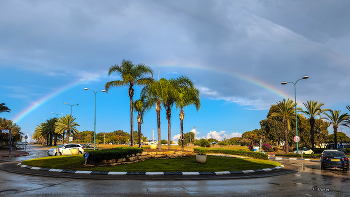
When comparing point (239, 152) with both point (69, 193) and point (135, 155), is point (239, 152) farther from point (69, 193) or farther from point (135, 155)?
point (69, 193)

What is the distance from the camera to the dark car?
1958 cm

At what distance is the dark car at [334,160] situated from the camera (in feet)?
64.2

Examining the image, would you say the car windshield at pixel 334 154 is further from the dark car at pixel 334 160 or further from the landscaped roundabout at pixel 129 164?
the landscaped roundabout at pixel 129 164

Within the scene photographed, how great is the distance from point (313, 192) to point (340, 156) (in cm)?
1226

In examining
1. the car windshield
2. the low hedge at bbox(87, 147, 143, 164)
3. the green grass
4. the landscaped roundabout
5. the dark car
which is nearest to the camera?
the green grass

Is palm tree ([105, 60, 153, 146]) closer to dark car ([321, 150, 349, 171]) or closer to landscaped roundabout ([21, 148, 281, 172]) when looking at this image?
landscaped roundabout ([21, 148, 281, 172])

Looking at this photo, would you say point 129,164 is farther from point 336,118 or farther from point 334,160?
point 336,118

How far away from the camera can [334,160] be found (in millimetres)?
19922

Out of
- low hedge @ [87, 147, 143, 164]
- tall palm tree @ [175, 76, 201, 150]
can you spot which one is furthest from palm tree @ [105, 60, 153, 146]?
low hedge @ [87, 147, 143, 164]

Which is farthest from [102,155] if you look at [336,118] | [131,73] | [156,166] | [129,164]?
[336,118]

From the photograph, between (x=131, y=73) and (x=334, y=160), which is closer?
(x=334, y=160)

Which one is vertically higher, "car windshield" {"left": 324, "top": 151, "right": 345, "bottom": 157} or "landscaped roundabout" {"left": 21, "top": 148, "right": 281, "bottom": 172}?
"car windshield" {"left": 324, "top": 151, "right": 345, "bottom": 157}

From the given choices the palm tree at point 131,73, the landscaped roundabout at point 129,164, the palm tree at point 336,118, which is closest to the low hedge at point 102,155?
the landscaped roundabout at point 129,164

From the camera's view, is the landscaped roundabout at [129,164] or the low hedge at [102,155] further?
the low hedge at [102,155]
